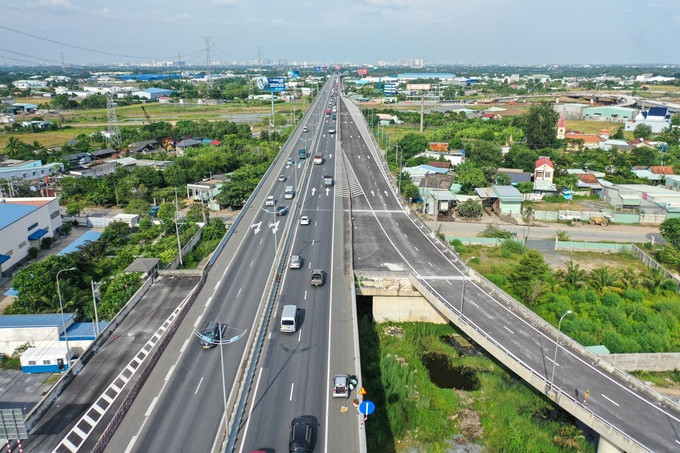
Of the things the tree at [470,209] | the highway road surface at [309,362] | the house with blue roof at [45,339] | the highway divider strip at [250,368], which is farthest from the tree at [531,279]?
the house with blue roof at [45,339]

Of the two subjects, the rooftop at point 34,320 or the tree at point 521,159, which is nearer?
the rooftop at point 34,320

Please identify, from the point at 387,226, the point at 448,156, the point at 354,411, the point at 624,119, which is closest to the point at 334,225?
the point at 387,226

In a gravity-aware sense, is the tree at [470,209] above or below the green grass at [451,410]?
above

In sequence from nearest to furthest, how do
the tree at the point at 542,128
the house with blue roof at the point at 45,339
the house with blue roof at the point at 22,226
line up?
1. the house with blue roof at the point at 45,339
2. the house with blue roof at the point at 22,226
3. the tree at the point at 542,128

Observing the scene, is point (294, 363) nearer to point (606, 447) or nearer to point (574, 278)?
point (606, 447)

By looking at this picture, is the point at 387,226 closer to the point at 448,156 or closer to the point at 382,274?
the point at 382,274

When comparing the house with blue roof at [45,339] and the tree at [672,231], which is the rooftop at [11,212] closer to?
the house with blue roof at [45,339]

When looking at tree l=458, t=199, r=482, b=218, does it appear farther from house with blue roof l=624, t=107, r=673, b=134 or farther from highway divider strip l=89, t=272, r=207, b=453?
house with blue roof l=624, t=107, r=673, b=134
